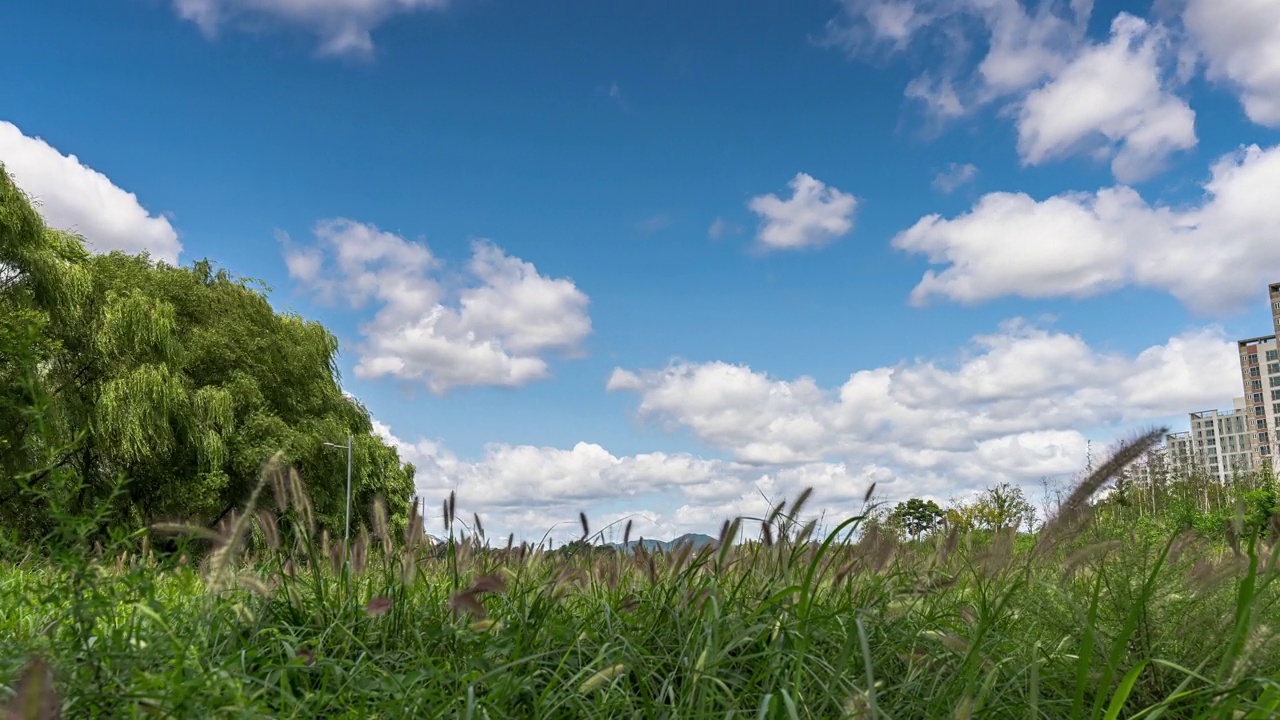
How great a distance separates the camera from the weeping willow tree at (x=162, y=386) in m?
20.0

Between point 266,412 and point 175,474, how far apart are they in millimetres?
2999

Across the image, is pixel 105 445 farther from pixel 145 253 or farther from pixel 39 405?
pixel 39 405

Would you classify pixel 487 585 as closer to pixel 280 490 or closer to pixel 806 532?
pixel 280 490

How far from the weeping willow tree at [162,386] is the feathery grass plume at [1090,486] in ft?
53.9

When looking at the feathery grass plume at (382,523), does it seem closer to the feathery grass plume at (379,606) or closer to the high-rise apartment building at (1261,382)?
the feathery grass plume at (379,606)

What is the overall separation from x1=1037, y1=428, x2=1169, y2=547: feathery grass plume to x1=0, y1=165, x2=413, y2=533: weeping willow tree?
53.9 feet

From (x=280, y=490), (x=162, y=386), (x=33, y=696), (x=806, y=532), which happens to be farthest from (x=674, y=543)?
(x=162, y=386)

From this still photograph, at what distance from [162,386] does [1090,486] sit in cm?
2170

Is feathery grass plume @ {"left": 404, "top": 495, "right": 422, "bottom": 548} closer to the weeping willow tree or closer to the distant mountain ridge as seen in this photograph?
the distant mountain ridge

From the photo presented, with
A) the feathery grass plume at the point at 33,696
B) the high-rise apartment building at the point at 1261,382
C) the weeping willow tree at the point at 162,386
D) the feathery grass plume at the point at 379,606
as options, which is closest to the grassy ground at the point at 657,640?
the feathery grass plume at the point at 379,606

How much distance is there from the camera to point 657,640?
2338 mm

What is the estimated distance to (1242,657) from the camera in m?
1.70

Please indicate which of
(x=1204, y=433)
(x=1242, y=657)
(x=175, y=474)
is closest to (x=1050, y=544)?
(x=1242, y=657)

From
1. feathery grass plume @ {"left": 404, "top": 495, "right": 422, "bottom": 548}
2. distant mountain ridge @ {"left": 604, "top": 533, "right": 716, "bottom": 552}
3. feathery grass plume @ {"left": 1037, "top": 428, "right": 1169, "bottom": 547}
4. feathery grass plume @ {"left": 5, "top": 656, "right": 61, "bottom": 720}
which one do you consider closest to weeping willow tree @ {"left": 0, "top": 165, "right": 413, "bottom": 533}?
distant mountain ridge @ {"left": 604, "top": 533, "right": 716, "bottom": 552}
